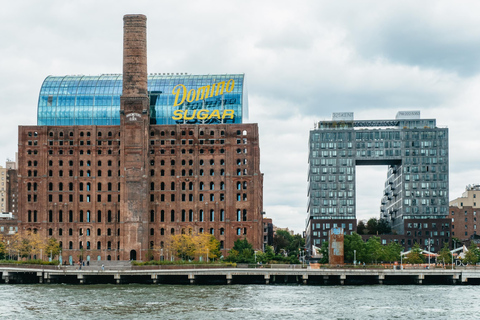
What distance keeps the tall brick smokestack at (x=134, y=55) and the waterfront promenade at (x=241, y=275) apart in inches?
2544

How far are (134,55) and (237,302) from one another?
107 metres

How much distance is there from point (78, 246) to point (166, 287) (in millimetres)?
73875

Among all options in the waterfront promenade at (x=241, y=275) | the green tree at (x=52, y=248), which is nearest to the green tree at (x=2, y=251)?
the green tree at (x=52, y=248)

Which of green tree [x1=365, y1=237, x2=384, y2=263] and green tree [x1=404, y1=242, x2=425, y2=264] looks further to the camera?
green tree [x1=404, y1=242, x2=425, y2=264]

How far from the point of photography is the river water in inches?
3406

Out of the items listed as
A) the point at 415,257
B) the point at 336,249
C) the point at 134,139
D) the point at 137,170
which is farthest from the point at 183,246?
the point at 415,257

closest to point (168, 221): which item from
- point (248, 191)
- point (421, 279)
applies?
point (248, 191)

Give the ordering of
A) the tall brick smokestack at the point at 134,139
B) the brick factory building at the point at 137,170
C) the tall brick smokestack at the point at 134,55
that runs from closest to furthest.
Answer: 1. the tall brick smokestack at the point at 134,139
2. the tall brick smokestack at the point at 134,55
3. the brick factory building at the point at 137,170

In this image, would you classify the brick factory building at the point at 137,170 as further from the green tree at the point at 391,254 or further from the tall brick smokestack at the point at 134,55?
the green tree at the point at 391,254

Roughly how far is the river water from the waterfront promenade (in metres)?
4.44

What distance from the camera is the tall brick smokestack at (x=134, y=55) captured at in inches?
7608

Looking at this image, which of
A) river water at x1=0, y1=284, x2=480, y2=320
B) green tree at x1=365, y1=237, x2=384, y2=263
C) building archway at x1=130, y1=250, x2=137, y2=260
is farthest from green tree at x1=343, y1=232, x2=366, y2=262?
building archway at x1=130, y1=250, x2=137, y2=260

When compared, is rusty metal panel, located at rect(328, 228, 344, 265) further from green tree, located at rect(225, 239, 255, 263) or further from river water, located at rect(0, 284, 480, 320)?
river water, located at rect(0, 284, 480, 320)

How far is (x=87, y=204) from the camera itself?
196 meters
